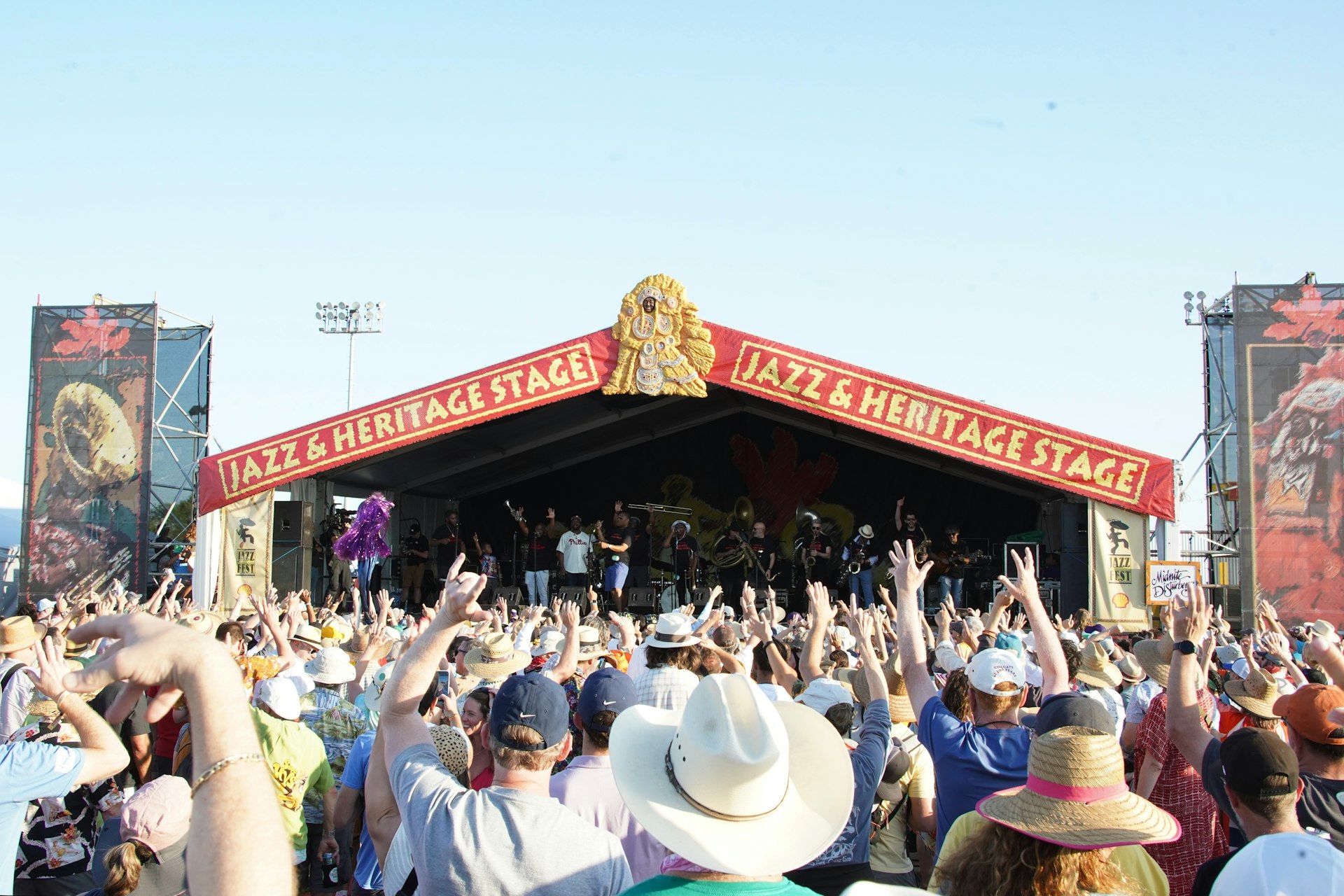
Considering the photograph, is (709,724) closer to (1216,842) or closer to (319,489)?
(1216,842)

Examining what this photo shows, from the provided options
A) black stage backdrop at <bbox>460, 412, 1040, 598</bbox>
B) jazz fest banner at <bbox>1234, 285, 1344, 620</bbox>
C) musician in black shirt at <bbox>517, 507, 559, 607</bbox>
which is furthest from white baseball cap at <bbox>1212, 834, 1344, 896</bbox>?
black stage backdrop at <bbox>460, 412, 1040, 598</bbox>

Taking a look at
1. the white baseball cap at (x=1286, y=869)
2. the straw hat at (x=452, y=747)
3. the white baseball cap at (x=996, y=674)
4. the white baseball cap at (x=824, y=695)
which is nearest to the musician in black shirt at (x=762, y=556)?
the white baseball cap at (x=824, y=695)

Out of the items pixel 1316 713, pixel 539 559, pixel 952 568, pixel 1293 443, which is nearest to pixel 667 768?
pixel 1316 713

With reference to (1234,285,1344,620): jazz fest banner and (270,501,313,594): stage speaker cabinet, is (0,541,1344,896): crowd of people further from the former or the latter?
(270,501,313,594): stage speaker cabinet

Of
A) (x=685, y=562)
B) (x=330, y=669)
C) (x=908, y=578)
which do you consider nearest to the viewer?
(x=908, y=578)

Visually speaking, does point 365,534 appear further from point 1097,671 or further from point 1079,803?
point 1079,803

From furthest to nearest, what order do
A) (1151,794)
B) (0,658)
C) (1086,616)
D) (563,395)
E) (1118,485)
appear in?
(563,395), (1118,485), (1086,616), (0,658), (1151,794)

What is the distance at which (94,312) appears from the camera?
685 inches

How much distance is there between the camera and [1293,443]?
1541cm

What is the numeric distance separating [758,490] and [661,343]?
7125 millimetres

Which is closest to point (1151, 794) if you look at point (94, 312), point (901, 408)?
point (901, 408)

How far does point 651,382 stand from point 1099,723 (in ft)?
38.8

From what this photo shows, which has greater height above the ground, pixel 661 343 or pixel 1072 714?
pixel 661 343

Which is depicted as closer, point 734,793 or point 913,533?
point 734,793
